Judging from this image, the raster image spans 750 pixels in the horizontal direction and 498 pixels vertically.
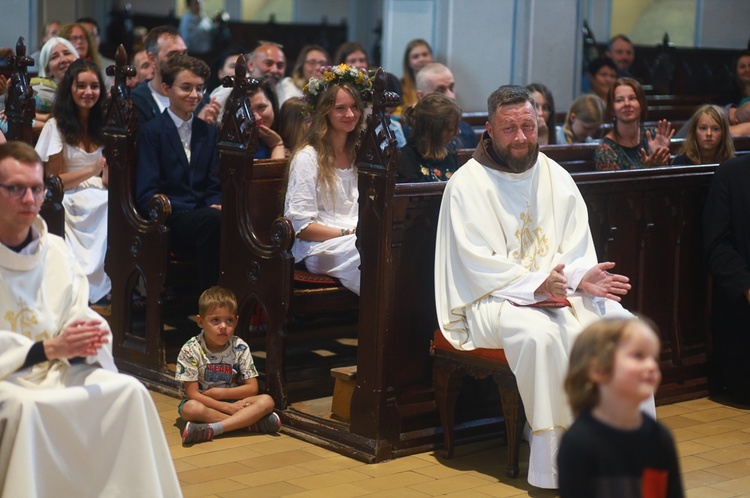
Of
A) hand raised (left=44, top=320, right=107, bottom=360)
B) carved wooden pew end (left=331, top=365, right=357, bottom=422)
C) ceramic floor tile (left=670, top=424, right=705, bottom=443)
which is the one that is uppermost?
hand raised (left=44, top=320, right=107, bottom=360)

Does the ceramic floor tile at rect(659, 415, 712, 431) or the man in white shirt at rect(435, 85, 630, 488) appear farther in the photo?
the ceramic floor tile at rect(659, 415, 712, 431)

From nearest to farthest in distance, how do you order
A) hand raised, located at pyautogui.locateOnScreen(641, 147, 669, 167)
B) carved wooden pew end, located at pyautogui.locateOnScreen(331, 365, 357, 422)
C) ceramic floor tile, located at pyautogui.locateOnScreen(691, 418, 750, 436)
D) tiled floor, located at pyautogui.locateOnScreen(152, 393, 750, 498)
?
tiled floor, located at pyautogui.locateOnScreen(152, 393, 750, 498), carved wooden pew end, located at pyautogui.locateOnScreen(331, 365, 357, 422), ceramic floor tile, located at pyautogui.locateOnScreen(691, 418, 750, 436), hand raised, located at pyautogui.locateOnScreen(641, 147, 669, 167)

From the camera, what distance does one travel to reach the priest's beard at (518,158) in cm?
476

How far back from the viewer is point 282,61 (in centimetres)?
795

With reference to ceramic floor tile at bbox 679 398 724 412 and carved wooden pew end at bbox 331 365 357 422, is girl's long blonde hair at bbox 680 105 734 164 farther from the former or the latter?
carved wooden pew end at bbox 331 365 357 422

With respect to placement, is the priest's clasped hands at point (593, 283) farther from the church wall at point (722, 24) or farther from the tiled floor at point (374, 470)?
the church wall at point (722, 24)

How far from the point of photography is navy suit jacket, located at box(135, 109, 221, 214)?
5.91m

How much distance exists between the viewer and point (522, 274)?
4555 millimetres

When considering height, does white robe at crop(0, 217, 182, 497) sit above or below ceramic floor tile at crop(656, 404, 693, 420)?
above

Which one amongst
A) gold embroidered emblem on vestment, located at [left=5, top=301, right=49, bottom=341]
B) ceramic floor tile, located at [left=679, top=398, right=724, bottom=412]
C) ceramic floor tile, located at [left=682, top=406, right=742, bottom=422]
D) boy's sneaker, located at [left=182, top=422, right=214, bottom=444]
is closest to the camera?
gold embroidered emblem on vestment, located at [left=5, top=301, right=49, bottom=341]

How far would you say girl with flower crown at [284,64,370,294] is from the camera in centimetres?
531

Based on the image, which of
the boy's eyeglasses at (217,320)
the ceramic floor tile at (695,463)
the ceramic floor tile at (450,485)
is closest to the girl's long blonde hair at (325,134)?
the boy's eyeglasses at (217,320)

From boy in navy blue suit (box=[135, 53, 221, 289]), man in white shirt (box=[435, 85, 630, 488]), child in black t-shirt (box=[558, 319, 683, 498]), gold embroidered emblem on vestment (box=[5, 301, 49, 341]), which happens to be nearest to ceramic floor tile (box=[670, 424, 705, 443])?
man in white shirt (box=[435, 85, 630, 488])

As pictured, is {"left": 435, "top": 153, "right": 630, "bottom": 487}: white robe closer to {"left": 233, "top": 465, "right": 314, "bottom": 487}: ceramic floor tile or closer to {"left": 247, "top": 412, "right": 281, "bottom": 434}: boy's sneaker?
{"left": 233, "top": 465, "right": 314, "bottom": 487}: ceramic floor tile
